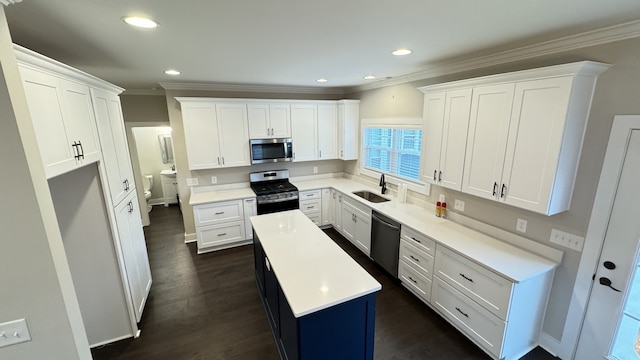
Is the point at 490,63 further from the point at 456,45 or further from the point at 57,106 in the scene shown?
the point at 57,106

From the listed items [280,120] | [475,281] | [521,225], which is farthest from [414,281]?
[280,120]

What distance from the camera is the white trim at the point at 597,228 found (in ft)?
5.82

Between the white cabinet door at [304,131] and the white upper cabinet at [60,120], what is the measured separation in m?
3.02

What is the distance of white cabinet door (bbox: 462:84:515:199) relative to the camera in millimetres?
2205

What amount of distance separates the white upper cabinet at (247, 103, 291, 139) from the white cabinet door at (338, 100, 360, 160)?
3.28 ft

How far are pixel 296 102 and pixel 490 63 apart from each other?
2.99 meters

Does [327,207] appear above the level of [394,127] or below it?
below

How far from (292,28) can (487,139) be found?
1965 millimetres

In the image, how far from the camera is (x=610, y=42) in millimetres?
1777

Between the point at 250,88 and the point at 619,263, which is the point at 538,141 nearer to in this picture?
the point at 619,263

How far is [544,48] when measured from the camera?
2.06 metres

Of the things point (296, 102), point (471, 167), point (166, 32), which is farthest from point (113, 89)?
point (471, 167)

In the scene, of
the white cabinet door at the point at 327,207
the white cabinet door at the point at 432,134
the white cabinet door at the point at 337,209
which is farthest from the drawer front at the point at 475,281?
the white cabinet door at the point at 327,207

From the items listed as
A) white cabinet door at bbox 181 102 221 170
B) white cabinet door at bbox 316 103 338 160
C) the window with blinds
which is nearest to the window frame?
the window with blinds
